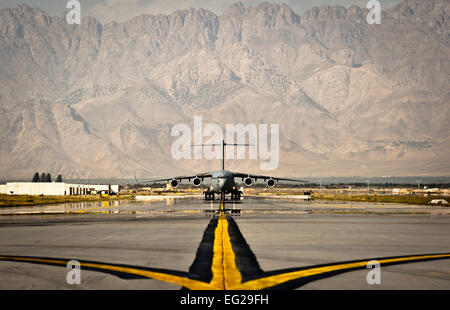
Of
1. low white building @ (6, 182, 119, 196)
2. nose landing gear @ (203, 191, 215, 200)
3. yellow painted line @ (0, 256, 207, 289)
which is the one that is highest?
low white building @ (6, 182, 119, 196)

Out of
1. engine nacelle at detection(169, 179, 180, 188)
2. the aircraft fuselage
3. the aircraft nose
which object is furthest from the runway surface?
engine nacelle at detection(169, 179, 180, 188)

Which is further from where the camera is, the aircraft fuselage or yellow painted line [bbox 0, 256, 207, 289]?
the aircraft fuselage

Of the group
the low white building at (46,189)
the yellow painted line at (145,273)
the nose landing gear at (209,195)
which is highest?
the low white building at (46,189)

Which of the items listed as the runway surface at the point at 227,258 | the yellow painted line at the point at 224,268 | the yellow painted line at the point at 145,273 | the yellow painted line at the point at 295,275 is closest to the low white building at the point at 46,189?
the runway surface at the point at 227,258

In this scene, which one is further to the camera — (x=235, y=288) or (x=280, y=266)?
(x=280, y=266)

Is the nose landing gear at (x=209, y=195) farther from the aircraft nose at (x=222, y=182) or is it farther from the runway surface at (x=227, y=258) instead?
the runway surface at (x=227, y=258)

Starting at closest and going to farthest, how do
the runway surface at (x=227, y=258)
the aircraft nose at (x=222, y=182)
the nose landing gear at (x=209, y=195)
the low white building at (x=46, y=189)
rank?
the runway surface at (x=227, y=258), the aircraft nose at (x=222, y=182), the nose landing gear at (x=209, y=195), the low white building at (x=46, y=189)

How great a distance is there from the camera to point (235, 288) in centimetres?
840

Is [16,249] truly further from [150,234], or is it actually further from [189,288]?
[189,288]

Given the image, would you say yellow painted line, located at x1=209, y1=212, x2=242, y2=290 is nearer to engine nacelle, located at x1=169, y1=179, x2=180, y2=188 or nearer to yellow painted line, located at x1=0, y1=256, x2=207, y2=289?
yellow painted line, located at x1=0, y1=256, x2=207, y2=289

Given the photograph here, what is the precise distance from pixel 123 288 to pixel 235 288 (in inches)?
69.1
